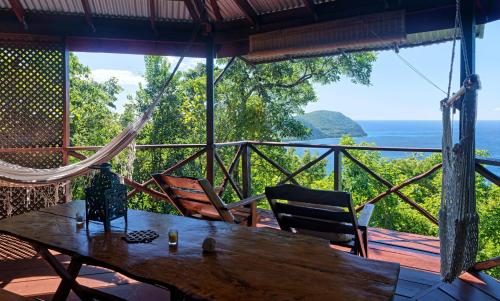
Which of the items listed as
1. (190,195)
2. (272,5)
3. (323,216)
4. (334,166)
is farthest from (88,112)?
(323,216)

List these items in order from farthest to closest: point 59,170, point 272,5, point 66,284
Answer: point 272,5 → point 59,170 → point 66,284

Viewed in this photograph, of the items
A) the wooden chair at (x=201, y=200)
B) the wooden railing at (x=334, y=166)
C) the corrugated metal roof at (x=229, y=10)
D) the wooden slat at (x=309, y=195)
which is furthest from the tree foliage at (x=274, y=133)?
the wooden slat at (x=309, y=195)

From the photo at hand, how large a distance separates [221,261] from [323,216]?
1.03m

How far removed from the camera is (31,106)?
393 cm

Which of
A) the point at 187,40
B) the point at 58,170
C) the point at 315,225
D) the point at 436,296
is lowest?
the point at 436,296

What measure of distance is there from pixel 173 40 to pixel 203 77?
23.6 ft

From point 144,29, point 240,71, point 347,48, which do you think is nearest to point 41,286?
point 144,29

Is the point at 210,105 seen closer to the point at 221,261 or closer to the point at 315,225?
the point at 315,225

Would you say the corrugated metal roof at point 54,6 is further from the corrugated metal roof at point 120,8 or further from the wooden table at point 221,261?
the wooden table at point 221,261

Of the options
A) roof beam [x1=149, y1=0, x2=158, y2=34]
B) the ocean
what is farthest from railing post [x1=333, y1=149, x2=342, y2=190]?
the ocean

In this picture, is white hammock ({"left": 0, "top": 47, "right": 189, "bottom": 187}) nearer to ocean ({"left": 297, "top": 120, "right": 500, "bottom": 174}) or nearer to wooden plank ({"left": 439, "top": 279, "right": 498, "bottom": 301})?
wooden plank ({"left": 439, "top": 279, "right": 498, "bottom": 301})

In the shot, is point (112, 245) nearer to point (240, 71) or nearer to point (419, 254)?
point (419, 254)

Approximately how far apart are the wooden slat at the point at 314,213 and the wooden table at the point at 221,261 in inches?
21.0

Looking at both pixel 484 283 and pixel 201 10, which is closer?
pixel 484 283
